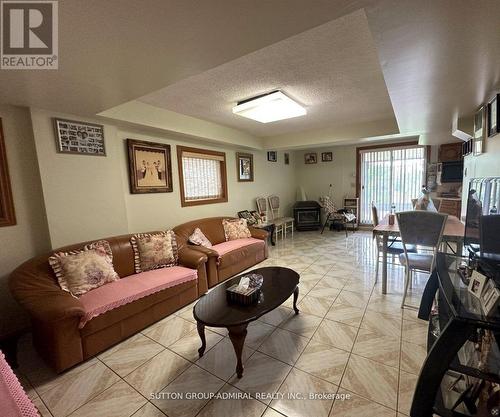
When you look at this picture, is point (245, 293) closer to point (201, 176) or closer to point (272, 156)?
point (201, 176)

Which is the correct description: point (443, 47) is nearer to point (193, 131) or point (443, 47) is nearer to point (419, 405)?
point (419, 405)

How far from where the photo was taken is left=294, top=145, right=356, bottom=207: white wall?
6.19 metres

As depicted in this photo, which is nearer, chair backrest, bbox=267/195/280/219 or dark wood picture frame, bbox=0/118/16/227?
dark wood picture frame, bbox=0/118/16/227

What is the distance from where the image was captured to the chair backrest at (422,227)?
2.19 metres

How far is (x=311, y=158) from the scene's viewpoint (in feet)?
22.2

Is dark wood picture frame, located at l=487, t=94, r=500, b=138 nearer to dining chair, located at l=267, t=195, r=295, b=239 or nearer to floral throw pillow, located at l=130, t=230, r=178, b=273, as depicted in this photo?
floral throw pillow, located at l=130, t=230, r=178, b=273

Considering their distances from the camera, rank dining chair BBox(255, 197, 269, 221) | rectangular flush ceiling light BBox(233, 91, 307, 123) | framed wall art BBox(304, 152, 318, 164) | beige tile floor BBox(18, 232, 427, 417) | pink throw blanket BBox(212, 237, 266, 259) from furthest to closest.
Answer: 1. framed wall art BBox(304, 152, 318, 164)
2. dining chair BBox(255, 197, 269, 221)
3. pink throw blanket BBox(212, 237, 266, 259)
4. rectangular flush ceiling light BBox(233, 91, 307, 123)
5. beige tile floor BBox(18, 232, 427, 417)

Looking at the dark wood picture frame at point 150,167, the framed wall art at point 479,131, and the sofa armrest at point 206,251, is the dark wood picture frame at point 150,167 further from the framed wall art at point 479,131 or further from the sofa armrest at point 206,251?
the framed wall art at point 479,131

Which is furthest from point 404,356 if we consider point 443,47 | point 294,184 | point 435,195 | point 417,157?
point 294,184

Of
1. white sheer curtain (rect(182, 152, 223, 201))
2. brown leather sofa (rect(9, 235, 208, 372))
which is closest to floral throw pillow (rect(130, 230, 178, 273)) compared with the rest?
brown leather sofa (rect(9, 235, 208, 372))

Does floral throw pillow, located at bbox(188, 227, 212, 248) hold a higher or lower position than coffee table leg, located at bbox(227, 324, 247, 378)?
higher

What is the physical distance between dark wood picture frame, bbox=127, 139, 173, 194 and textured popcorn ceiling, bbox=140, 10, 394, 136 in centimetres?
60

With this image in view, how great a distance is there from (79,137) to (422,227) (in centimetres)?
375

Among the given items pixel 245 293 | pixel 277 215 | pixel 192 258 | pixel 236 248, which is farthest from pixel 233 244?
pixel 277 215
